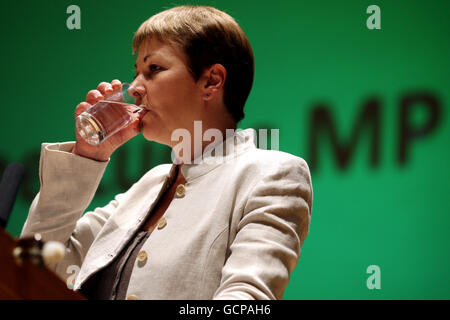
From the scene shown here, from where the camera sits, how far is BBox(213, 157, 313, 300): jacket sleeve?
0.92 meters

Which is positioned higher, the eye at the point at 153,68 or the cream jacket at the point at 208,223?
the eye at the point at 153,68

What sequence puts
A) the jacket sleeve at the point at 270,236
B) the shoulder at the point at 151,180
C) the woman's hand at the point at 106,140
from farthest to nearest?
the shoulder at the point at 151,180, the woman's hand at the point at 106,140, the jacket sleeve at the point at 270,236

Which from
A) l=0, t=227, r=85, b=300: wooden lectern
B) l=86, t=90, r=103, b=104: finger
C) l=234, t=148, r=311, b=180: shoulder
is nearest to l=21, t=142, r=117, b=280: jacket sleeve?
l=86, t=90, r=103, b=104: finger

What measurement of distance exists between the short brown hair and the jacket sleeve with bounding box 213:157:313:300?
1.01 feet

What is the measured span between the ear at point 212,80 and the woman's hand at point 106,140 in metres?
0.18

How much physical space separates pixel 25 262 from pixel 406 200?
184 centimetres

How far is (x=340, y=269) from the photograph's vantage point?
2.20m

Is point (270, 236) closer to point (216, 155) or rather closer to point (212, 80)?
point (216, 155)

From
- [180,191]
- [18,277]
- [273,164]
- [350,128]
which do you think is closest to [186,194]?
[180,191]

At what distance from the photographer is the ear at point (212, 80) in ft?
4.10

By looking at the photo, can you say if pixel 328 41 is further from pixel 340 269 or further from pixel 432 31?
pixel 340 269

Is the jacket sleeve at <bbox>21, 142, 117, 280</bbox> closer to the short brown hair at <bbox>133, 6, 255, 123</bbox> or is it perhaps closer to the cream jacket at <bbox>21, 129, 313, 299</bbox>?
the cream jacket at <bbox>21, 129, 313, 299</bbox>

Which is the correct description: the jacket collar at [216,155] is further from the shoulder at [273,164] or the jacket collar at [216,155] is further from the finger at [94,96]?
the finger at [94,96]

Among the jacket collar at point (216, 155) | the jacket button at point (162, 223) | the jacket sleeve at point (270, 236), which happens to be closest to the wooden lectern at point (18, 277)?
the jacket sleeve at point (270, 236)
